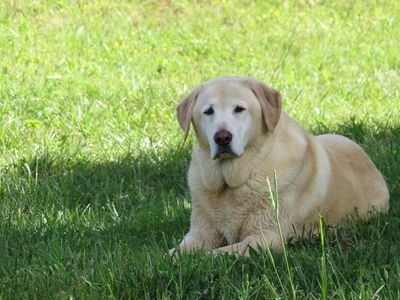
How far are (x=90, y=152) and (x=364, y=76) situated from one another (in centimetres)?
379

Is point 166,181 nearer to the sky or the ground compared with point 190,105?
nearer to the ground

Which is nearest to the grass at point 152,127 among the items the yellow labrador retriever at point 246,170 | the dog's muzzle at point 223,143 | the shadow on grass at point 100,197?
the shadow on grass at point 100,197

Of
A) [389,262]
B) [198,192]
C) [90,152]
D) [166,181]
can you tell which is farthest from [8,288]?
[90,152]

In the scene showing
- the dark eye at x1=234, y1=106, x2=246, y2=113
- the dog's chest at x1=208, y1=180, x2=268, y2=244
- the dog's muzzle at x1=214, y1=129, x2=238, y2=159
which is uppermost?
the dark eye at x1=234, y1=106, x2=246, y2=113

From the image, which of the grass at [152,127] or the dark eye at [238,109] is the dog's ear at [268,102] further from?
the grass at [152,127]

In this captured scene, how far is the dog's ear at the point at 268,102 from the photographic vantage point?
550cm

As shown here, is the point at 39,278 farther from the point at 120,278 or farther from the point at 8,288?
the point at 120,278

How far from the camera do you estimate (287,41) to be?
11.4 m

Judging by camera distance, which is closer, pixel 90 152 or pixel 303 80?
pixel 90 152

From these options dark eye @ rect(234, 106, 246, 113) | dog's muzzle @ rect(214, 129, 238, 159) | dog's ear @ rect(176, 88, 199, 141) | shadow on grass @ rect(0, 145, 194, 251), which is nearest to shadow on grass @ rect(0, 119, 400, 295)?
shadow on grass @ rect(0, 145, 194, 251)

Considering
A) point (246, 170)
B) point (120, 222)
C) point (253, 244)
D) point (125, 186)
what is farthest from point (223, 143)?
point (125, 186)

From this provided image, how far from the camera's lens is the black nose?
207 inches

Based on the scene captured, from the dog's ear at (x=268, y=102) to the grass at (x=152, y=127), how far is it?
75 centimetres

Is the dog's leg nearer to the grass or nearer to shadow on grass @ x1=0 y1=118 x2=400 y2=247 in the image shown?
the grass
